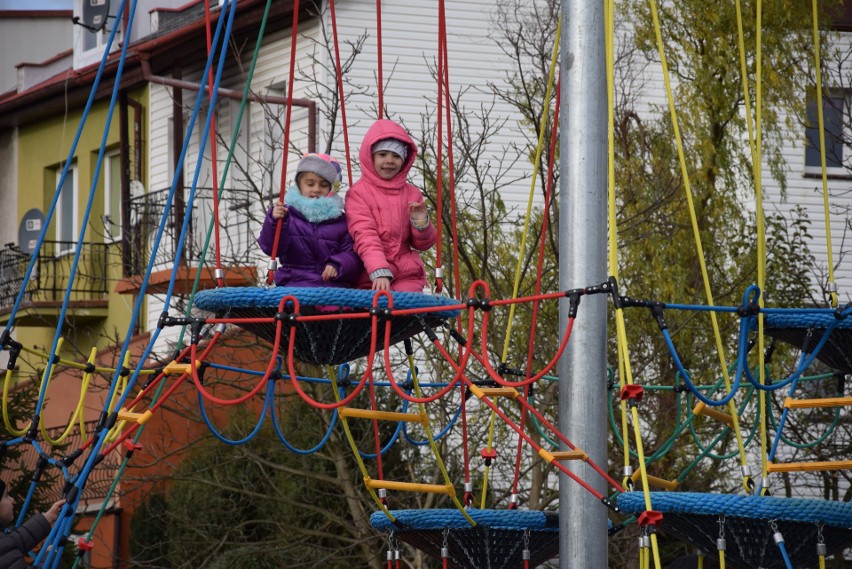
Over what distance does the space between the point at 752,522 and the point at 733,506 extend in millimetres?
169

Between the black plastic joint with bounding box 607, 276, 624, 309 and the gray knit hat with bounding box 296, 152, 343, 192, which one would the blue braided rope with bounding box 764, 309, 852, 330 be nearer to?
the black plastic joint with bounding box 607, 276, 624, 309

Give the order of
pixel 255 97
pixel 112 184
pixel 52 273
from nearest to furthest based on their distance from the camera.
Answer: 1. pixel 255 97
2. pixel 112 184
3. pixel 52 273

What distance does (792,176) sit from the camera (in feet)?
63.4

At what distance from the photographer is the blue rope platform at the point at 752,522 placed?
531cm

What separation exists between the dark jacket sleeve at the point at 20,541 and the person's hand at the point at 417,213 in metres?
2.05

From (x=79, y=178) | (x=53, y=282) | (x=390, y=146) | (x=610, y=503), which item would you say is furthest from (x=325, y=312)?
(x=79, y=178)

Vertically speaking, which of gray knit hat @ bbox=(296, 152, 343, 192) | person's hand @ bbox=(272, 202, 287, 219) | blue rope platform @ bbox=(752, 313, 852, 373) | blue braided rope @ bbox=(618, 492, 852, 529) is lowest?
blue braided rope @ bbox=(618, 492, 852, 529)

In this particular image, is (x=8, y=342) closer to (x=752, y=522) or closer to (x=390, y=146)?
(x=390, y=146)

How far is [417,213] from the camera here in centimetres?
641

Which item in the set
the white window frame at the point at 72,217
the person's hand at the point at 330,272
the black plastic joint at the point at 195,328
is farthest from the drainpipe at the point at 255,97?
the black plastic joint at the point at 195,328

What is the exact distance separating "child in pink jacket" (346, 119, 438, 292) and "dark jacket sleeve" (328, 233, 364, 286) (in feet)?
0.19

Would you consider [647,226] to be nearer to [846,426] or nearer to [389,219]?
[846,426]

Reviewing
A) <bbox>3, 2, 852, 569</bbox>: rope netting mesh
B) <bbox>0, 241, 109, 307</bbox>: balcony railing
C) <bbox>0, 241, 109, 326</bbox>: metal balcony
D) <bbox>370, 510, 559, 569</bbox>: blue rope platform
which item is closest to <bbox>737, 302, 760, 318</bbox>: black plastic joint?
<bbox>3, 2, 852, 569</bbox>: rope netting mesh

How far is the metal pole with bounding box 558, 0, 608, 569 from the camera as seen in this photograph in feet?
17.7
